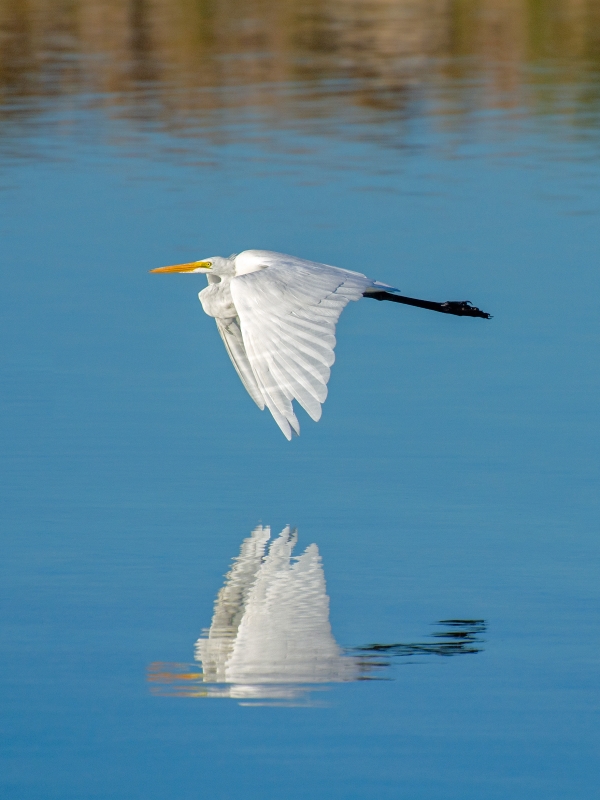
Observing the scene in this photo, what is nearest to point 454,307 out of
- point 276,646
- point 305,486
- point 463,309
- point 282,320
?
point 463,309

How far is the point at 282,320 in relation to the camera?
5.60 meters

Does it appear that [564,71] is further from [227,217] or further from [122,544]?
[122,544]

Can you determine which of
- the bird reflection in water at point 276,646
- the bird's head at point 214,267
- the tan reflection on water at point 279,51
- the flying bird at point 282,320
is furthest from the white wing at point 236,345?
the tan reflection on water at point 279,51

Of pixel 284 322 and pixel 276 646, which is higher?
pixel 284 322

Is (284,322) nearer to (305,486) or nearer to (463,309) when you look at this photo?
(305,486)

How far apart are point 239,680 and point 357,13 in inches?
715

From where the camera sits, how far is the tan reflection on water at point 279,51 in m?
16.5

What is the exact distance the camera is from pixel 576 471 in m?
6.62

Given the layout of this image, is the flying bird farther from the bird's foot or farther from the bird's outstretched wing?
the bird's foot

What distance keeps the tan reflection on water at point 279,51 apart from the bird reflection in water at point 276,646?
396 inches

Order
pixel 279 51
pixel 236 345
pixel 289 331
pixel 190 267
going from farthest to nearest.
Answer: pixel 279 51
pixel 190 267
pixel 236 345
pixel 289 331

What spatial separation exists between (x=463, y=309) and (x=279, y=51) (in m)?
11.6

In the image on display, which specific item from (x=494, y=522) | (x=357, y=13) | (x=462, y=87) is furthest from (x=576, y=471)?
(x=357, y=13)

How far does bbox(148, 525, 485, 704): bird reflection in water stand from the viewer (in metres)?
4.87
